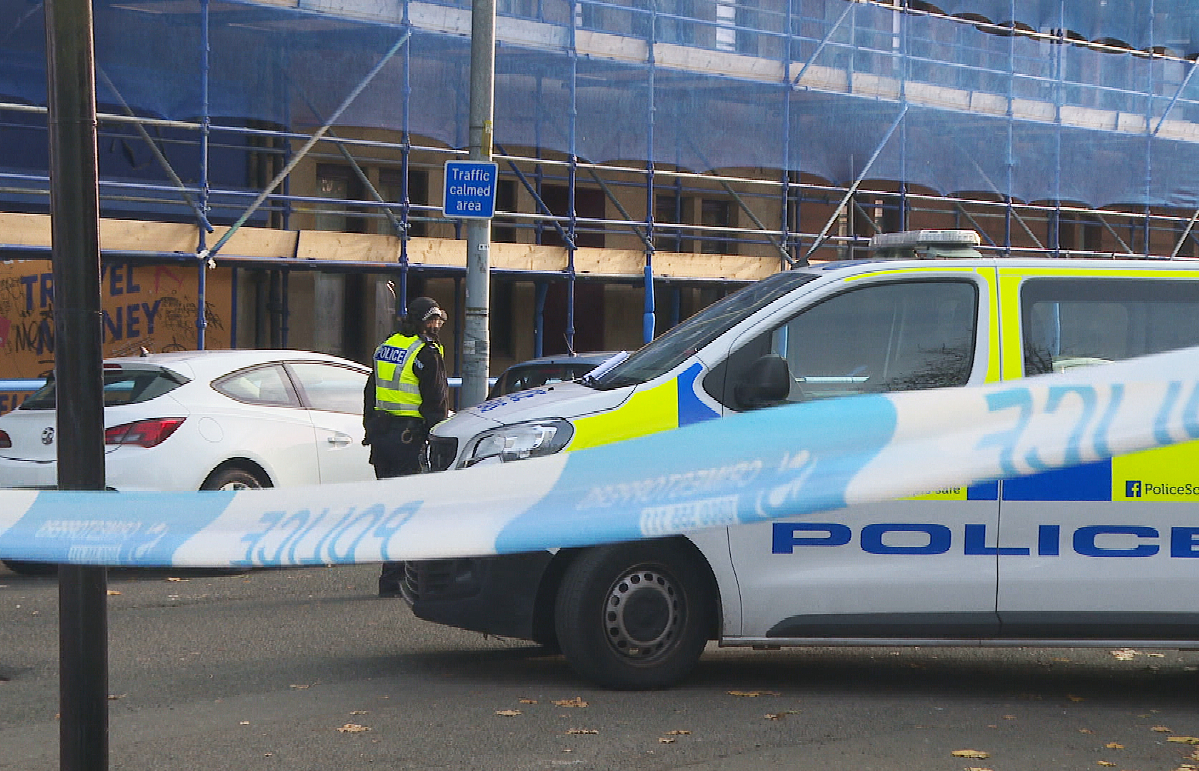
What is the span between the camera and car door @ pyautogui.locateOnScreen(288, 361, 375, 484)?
11.5m

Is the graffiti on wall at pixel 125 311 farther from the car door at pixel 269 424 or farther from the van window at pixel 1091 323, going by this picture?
the van window at pixel 1091 323

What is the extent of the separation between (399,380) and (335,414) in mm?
1846

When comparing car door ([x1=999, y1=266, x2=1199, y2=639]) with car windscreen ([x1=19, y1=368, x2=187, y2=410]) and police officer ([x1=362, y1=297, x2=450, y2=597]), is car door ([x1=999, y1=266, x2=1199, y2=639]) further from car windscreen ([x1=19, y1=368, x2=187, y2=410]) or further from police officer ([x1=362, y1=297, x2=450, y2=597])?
car windscreen ([x1=19, y1=368, x2=187, y2=410])

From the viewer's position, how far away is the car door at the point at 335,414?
1147cm

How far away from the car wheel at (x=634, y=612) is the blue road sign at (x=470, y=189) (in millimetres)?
7169

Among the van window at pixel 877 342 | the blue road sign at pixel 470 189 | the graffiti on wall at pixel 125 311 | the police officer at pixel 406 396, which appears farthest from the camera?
the graffiti on wall at pixel 125 311

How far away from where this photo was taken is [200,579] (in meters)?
10.6

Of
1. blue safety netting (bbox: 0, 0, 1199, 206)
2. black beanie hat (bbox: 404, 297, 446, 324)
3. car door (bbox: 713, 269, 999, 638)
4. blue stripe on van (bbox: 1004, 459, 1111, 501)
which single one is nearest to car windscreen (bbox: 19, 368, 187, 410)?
black beanie hat (bbox: 404, 297, 446, 324)

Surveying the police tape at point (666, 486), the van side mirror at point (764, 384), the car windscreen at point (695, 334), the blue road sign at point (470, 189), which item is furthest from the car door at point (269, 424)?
the police tape at point (666, 486)

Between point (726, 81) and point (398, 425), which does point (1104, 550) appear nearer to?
point (398, 425)

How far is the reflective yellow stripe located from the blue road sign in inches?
275

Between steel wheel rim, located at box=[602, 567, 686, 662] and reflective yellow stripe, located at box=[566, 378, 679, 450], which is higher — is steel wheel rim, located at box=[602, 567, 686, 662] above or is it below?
below

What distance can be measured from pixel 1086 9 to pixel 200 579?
21.5 m

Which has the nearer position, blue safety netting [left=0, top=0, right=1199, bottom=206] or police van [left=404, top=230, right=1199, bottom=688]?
police van [left=404, top=230, right=1199, bottom=688]
